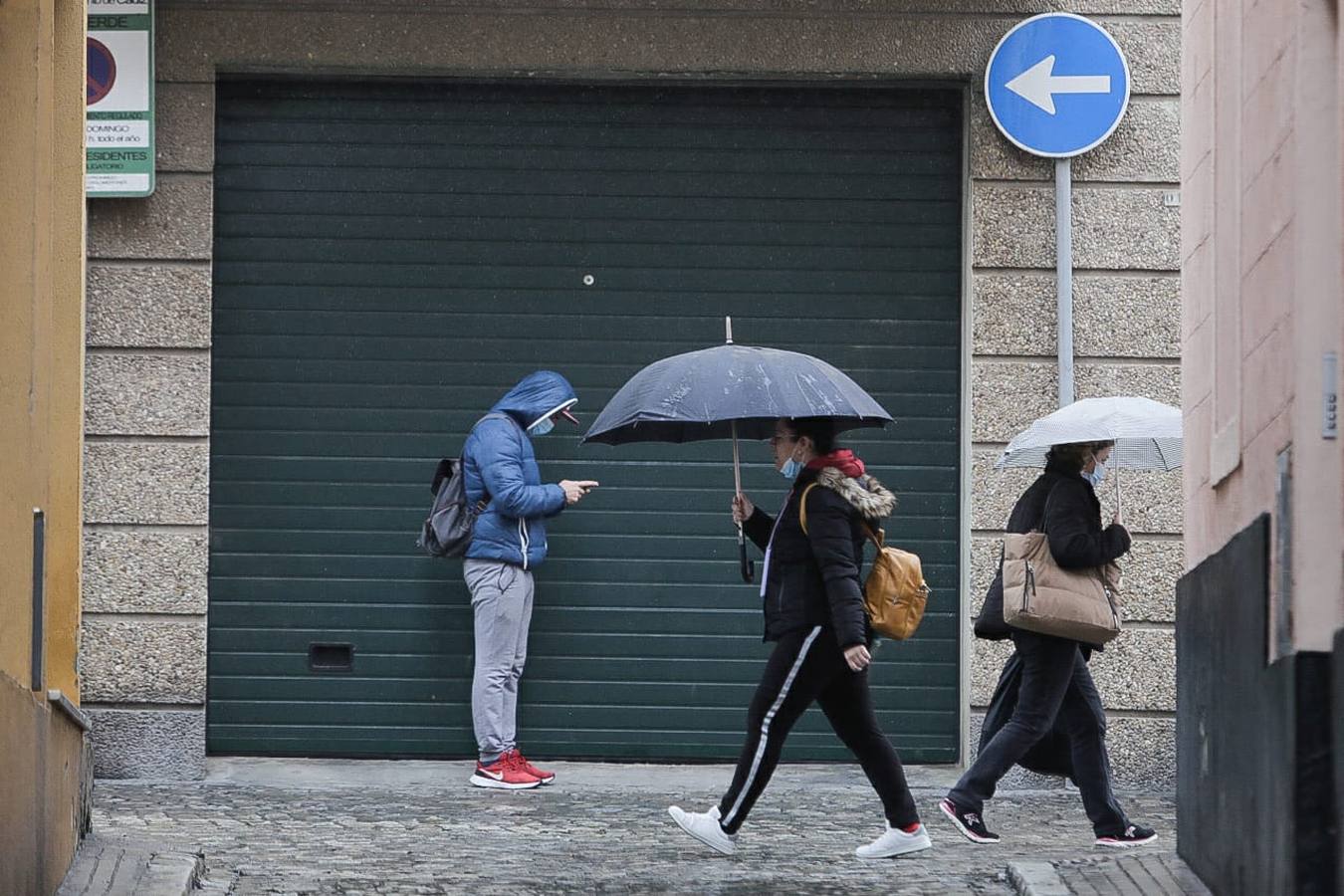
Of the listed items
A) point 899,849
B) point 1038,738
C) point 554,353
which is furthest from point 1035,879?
point 554,353

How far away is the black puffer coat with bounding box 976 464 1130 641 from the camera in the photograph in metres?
8.62

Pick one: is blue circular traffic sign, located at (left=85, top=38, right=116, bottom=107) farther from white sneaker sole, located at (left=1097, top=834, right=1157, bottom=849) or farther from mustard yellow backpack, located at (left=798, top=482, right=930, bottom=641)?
white sneaker sole, located at (left=1097, top=834, right=1157, bottom=849)

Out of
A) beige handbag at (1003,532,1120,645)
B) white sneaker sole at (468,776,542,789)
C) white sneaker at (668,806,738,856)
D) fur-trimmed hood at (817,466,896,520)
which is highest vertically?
fur-trimmed hood at (817,466,896,520)

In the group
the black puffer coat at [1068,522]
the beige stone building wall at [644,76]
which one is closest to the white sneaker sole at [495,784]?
the beige stone building wall at [644,76]

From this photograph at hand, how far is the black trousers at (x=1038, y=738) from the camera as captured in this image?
8711 millimetres

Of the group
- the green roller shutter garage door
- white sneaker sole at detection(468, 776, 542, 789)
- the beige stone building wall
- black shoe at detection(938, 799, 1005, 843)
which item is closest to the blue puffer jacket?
the green roller shutter garage door

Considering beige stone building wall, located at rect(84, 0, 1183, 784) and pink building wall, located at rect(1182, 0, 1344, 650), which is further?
beige stone building wall, located at rect(84, 0, 1183, 784)

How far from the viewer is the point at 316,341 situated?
36.7 ft

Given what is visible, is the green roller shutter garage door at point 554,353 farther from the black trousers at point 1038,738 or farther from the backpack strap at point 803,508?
the backpack strap at point 803,508

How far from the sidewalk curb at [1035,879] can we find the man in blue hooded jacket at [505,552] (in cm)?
322

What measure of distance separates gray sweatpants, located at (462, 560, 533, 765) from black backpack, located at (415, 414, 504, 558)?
0.14 metres

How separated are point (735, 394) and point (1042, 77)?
374cm

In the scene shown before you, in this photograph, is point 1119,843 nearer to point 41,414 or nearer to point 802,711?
point 802,711

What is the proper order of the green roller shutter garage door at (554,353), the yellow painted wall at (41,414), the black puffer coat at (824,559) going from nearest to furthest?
the yellow painted wall at (41,414), the black puffer coat at (824,559), the green roller shutter garage door at (554,353)
